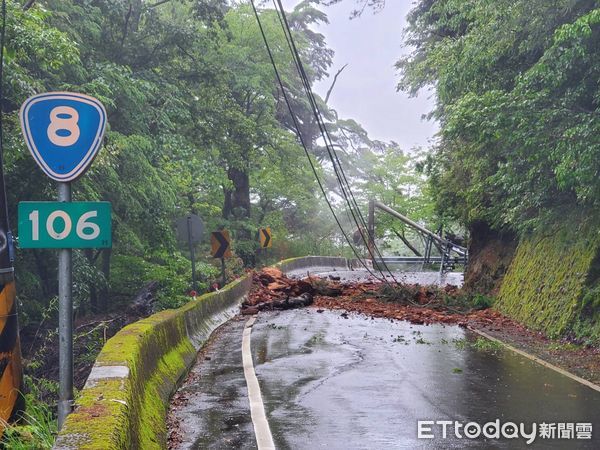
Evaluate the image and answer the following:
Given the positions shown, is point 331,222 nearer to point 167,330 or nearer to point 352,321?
point 352,321

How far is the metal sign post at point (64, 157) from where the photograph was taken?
16.0 feet

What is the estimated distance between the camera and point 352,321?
704 inches

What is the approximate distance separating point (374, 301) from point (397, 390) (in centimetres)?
1311

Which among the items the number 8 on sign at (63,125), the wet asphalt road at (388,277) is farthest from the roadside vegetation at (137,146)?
the wet asphalt road at (388,277)

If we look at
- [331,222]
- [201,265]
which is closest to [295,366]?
[201,265]

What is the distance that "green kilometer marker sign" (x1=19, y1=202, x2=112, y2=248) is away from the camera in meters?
4.90

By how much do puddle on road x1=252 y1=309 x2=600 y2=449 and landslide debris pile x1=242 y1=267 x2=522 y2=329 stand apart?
3550mm

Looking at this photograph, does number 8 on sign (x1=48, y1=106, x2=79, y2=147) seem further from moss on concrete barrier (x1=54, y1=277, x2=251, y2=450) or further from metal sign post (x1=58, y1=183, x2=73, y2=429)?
moss on concrete barrier (x1=54, y1=277, x2=251, y2=450)

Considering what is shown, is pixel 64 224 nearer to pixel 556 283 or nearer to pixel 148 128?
pixel 556 283

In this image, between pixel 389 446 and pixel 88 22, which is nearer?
pixel 389 446

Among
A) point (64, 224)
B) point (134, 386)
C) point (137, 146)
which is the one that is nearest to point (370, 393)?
point (134, 386)

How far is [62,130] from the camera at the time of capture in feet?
16.2

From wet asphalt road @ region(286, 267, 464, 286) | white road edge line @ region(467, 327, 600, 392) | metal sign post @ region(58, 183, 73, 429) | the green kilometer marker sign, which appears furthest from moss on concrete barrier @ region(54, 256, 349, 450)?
wet asphalt road @ region(286, 267, 464, 286)

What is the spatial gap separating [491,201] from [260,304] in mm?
7511
